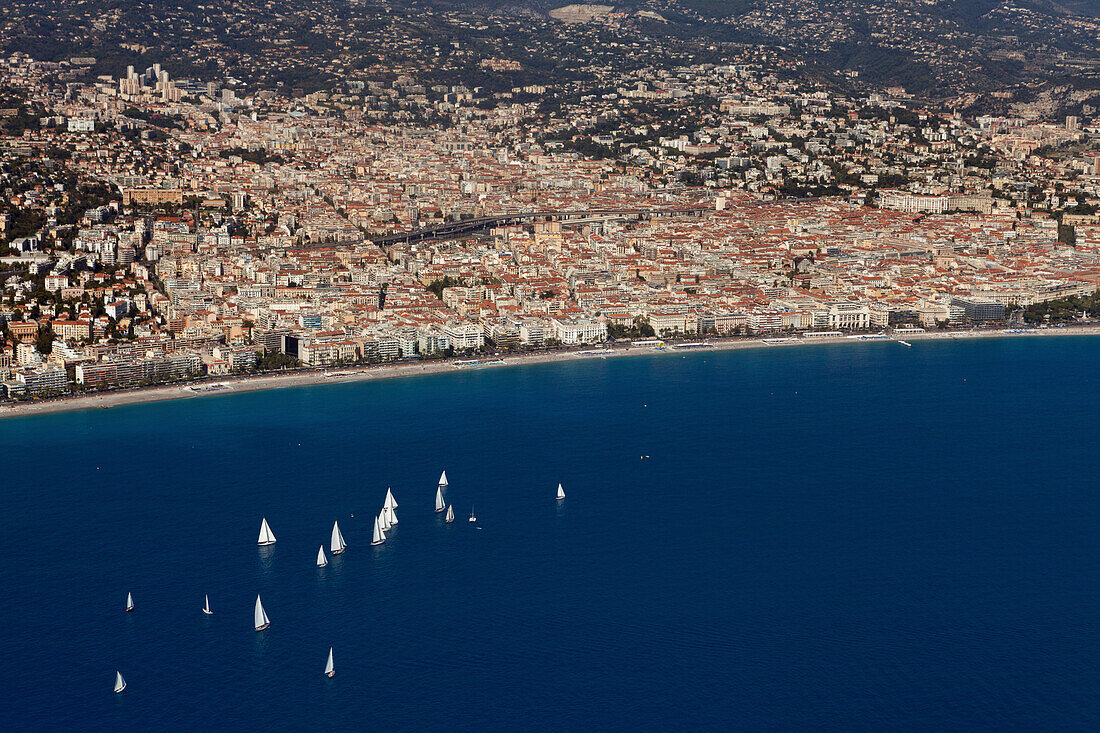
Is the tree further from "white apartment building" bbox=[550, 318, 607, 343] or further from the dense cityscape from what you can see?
"white apartment building" bbox=[550, 318, 607, 343]

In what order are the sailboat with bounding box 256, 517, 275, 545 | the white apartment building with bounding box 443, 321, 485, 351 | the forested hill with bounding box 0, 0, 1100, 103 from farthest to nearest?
the forested hill with bounding box 0, 0, 1100, 103 < the white apartment building with bounding box 443, 321, 485, 351 < the sailboat with bounding box 256, 517, 275, 545

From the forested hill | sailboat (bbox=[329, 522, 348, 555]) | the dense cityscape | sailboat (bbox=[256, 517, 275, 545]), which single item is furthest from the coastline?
the forested hill

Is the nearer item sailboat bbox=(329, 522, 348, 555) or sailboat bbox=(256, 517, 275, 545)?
sailboat bbox=(329, 522, 348, 555)

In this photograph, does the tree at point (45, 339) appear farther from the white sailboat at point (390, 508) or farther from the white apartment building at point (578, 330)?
the white sailboat at point (390, 508)

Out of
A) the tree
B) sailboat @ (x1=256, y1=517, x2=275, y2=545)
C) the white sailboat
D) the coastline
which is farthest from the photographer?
the tree

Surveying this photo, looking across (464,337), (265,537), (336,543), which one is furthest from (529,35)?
(336,543)

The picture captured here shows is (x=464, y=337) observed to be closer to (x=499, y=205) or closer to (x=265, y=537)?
(x=265, y=537)
